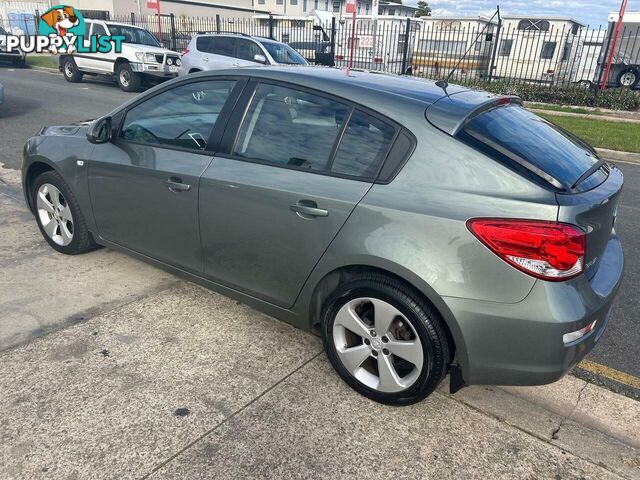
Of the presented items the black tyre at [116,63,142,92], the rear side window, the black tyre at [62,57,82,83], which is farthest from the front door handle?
the black tyre at [62,57,82,83]

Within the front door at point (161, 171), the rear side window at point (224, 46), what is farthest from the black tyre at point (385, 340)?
the rear side window at point (224, 46)

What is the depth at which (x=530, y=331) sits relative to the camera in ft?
7.19

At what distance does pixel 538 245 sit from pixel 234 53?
41.9 ft

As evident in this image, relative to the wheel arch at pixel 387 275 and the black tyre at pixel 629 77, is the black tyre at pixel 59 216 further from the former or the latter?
the black tyre at pixel 629 77

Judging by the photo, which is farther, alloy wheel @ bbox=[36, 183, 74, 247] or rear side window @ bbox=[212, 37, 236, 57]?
rear side window @ bbox=[212, 37, 236, 57]

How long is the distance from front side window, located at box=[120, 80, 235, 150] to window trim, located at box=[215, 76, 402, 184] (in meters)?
0.15

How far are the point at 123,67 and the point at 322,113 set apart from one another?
14343 mm

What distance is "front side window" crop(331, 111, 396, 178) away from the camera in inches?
99.8

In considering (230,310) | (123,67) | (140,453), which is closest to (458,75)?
(123,67)

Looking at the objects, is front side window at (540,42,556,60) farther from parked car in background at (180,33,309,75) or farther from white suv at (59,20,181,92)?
white suv at (59,20,181,92)

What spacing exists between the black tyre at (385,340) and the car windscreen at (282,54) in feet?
37.0

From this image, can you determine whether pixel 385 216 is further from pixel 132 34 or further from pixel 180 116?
pixel 132 34

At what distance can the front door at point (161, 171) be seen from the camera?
3.15 metres

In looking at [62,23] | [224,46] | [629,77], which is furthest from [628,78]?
[62,23]
